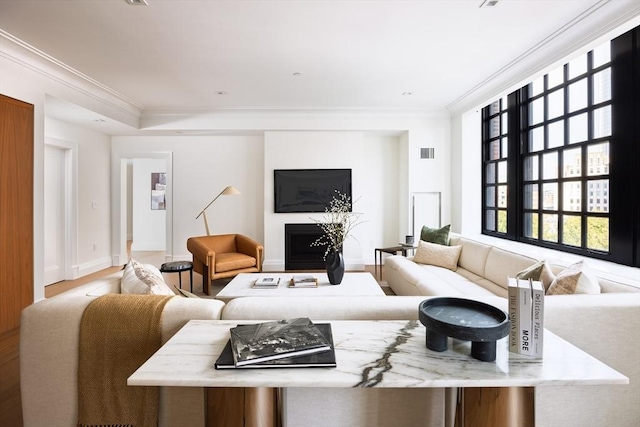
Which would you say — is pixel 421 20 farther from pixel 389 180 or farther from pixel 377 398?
pixel 389 180

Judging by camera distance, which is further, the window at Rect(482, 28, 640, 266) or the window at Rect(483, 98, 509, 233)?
the window at Rect(483, 98, 509, 233)

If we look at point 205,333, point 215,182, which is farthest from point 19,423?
point 215,182

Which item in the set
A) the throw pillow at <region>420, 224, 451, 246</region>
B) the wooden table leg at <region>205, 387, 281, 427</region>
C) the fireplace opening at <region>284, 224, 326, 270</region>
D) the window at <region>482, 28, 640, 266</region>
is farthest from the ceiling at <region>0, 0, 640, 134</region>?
the wooden table leg at <region>205, 387, 281, 427</region>

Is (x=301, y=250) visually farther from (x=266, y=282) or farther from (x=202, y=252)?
(x=266, y=282)

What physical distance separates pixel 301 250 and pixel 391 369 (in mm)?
4480

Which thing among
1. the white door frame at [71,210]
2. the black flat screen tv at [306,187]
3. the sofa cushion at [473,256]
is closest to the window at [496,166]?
the sofa cushion at [473,256]

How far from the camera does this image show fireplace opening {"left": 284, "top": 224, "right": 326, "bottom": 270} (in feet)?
17.4

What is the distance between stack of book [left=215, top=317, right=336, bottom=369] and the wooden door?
2832 mm

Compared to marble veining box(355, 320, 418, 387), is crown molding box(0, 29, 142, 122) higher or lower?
higher

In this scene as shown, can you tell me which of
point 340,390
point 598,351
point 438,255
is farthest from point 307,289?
point 598,351

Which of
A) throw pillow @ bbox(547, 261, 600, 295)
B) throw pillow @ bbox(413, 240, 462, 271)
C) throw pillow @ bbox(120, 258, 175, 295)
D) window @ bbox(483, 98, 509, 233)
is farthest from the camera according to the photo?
window @ bbox(483, 98, 509, 233)

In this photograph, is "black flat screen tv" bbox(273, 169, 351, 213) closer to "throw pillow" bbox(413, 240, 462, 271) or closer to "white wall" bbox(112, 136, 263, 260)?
"white wall" bbox(112, 136, 263, 260)

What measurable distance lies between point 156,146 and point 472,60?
5056 mm

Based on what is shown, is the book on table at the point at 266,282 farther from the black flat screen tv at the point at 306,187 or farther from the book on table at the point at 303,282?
the black flat screen tv at the point at 306,187
